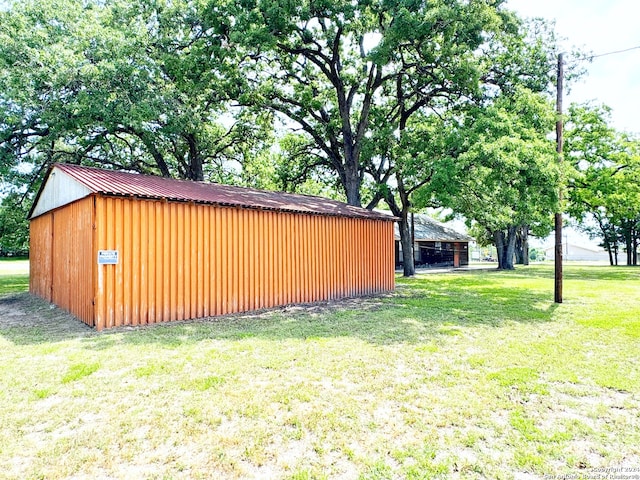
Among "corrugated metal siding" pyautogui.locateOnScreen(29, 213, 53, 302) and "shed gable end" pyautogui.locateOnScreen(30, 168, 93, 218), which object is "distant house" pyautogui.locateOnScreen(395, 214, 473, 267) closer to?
"corrugated metal siding" pyautogui.locateOnScreen(29, 213, 53, 302)

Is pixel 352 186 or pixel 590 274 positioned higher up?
pixel 352 186

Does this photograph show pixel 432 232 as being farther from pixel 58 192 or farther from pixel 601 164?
pixel 58 192

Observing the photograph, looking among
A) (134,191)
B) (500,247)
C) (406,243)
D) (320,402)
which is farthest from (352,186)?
(500,247)

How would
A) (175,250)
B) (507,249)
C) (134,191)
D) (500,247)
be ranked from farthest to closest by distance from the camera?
(500,247), (507,249), (175,250), (134,191)

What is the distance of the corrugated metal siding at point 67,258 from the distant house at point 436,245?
2187 cm

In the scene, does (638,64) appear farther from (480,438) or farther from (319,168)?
(319,168)

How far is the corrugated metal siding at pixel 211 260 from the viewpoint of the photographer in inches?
288

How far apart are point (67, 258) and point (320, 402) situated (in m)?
8.08

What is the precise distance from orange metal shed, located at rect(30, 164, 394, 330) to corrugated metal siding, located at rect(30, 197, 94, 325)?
25mm

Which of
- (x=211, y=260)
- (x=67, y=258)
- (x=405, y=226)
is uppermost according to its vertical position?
(x=405, y=226)

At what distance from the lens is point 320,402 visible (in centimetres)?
374

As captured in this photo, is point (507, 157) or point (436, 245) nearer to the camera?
point (507, 157)

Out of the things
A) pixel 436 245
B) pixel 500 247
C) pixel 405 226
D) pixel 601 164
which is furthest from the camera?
pixel 436 245

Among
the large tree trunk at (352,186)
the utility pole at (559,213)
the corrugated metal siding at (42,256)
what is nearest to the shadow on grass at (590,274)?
the utility pole at (559,213)
